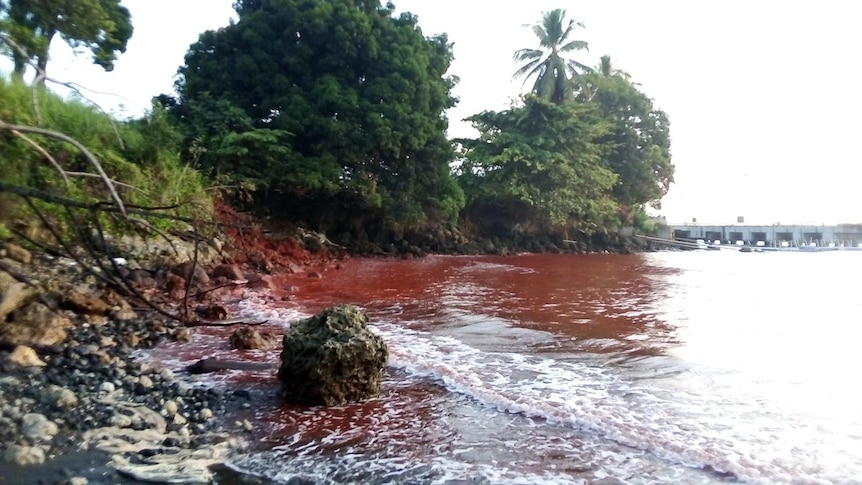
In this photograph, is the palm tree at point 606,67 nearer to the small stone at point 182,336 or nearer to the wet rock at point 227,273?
the wet rock at point 227,273

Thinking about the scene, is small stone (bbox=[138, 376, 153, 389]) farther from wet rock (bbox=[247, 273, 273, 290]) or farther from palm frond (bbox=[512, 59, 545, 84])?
palm frond (bbox=[512, 59, 545, 84])

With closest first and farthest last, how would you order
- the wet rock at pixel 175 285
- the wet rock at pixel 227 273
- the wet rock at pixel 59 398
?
the wet rock at pixel 59 398 < the wet rock at pixel 175 285 < the wet rock at pixel 227 273

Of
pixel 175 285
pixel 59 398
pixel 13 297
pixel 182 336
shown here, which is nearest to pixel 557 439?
pixel 59 398

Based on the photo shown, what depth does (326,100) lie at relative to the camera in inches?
741

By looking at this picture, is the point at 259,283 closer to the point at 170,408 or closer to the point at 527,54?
the point at 170,408

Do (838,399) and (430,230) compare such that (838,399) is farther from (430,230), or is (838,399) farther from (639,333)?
(430,230)

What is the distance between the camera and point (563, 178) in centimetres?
2822

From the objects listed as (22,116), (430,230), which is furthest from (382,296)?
(430,230)

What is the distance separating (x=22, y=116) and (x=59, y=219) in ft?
4.82

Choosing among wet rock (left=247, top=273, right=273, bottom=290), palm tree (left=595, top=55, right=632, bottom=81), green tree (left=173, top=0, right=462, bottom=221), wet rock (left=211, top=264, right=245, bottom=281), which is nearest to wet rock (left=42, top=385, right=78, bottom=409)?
wet rock (left=247, top=273, right=273, bottom=290)

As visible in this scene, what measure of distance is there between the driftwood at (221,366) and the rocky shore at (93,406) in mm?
202

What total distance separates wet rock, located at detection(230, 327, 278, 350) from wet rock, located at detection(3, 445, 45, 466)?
128 inches

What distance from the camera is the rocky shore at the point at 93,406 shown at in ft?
12.5

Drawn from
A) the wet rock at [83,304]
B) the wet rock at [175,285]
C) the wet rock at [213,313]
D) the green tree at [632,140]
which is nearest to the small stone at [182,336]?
the wet rock at [213,313]
